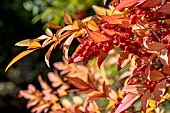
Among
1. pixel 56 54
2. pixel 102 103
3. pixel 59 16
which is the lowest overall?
pixel 56 54

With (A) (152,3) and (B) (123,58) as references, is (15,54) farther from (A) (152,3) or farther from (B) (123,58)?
(A) (152,3)

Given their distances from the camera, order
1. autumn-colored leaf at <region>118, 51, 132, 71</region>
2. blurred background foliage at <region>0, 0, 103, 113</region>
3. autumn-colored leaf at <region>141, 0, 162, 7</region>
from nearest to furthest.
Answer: autumn-colored leaf at <region>141, 0, 162, 7</region> < autumn-colored leaf at <region>118, 51, 132, 71</region> < blurred background foliage at <region>0, 0, 103, 113</region>

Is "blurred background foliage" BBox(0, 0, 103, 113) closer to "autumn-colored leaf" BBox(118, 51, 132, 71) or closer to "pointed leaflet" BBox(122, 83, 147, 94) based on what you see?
"autumn-colored leaf" BBox(118, 51, 132, 71)

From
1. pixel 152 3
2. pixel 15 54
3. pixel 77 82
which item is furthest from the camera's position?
pixel 15 54

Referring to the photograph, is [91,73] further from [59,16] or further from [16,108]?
[16,108]

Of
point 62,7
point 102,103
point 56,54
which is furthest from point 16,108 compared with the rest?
point 102,103

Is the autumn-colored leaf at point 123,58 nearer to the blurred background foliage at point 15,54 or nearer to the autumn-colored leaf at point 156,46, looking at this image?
the autumn-colored leaf at point 156,46

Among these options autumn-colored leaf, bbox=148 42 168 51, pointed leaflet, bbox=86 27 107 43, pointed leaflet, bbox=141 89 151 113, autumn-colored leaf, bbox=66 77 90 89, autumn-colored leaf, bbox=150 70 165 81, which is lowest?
autumn-colored leaf, bbox=66 77 90 89

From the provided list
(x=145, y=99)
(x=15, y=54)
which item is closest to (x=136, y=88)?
(x=145, y=99)

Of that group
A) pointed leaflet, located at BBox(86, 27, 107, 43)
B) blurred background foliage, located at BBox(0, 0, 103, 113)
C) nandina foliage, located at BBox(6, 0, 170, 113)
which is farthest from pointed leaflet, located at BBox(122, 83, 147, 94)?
blurred background foliage, located at BBox(0, 0, 103, 113)

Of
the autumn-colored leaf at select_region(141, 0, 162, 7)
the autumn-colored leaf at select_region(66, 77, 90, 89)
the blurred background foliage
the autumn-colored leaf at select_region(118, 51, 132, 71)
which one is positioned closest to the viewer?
the autumn-colored leaf at select_region(141, 0, 162, 7)

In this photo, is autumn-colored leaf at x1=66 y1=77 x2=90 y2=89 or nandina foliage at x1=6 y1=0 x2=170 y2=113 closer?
nandina foliage at x1=6 y1=0 x2=170 y2=113
